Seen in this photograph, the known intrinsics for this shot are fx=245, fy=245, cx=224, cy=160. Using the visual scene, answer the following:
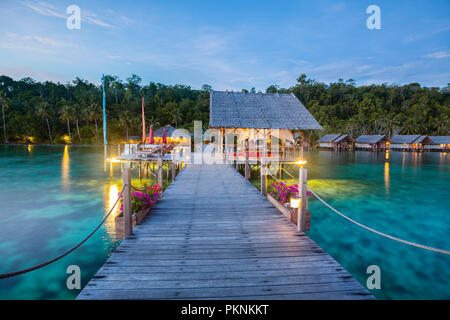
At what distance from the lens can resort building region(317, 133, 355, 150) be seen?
4400 centimetres

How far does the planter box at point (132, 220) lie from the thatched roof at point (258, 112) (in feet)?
30.6

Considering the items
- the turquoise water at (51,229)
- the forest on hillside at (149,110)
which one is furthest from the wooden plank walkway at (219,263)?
the forest on hillside at (149,110)

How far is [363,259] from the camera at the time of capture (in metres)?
5.70

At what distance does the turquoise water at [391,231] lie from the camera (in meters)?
4.90

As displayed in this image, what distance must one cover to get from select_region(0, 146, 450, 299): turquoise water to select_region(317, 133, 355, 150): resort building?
3046cm

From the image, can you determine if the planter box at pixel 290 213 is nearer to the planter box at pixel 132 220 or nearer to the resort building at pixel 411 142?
the planter box at pixel 132 220

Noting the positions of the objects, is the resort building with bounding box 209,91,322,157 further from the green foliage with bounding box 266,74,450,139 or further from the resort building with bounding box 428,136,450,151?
the resort building with bounding box 428,136,450,151

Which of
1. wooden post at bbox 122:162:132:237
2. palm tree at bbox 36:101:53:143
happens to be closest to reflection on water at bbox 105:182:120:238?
wooden post at bbox 122:162:132:237

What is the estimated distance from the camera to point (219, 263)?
9.80 feet

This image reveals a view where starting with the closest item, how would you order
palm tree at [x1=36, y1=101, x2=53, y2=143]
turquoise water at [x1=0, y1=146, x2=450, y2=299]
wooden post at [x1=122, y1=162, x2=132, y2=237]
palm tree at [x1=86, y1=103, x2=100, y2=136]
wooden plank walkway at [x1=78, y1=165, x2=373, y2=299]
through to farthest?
wooden plank walkway at [x1=78, y1=165, x2=373, y2=299], wooden post at [x1=122, y1=162, x2=132, y2=237], turquoise water at [x1=0, y1=146, x2=450, y2=299], palm tree at [x1=36, y1=101, x2=53, y2=143], palm tree at [x1=86, y1=103, x2=100, y2=136]

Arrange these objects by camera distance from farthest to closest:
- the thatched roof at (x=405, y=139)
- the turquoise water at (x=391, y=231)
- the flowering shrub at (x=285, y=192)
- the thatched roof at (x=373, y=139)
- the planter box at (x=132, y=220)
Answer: the thatched roof at (x=373, y=139) → the thatched roof at (x=405, y=139) → the flowering shrub at (x=285, y=192) → the turquoise water at (x=391, y=231) → the planter box at (x=132, y=220)

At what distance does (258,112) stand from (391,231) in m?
9.91

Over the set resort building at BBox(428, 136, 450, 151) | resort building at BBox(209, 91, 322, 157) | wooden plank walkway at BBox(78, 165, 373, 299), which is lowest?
wooden plank walkway at BBox(78, 165, 373, 299)

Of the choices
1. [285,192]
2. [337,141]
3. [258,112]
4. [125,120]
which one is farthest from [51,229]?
[337,141]
